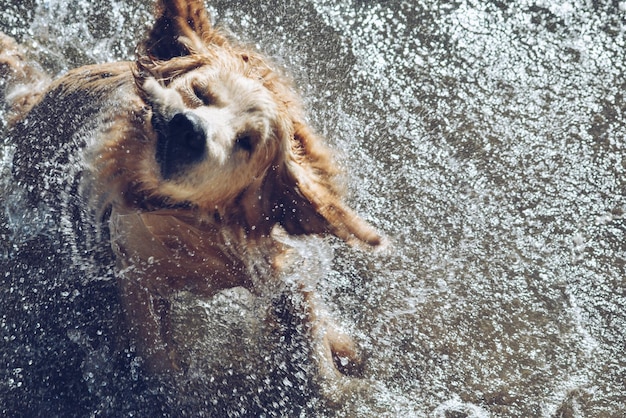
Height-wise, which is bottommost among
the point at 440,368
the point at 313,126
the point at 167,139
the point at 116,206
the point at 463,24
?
the point at 440,368

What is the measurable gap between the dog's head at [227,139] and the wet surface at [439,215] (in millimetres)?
852

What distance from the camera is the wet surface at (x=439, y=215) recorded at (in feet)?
10.4

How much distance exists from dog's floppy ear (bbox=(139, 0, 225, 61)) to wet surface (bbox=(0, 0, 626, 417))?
3.89 ft

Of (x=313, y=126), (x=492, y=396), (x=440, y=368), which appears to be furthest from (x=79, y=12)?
(x=492, y=396)

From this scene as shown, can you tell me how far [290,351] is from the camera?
331cm

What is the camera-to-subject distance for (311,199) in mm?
2570

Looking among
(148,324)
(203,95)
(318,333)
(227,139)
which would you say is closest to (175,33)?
(203,95)

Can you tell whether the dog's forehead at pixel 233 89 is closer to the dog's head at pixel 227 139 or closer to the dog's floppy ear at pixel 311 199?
the dog's head at pixel 227 139

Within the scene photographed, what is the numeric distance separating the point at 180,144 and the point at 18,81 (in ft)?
6.30

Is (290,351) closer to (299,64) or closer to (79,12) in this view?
(299,64)

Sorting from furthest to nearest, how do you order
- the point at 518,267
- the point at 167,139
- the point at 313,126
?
the point at 313,126, the point at 518,267, the point at 167,139

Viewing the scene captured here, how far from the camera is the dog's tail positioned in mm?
3510

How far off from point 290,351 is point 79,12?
2.50 meters

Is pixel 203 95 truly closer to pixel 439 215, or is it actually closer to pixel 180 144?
pixel 180 144
